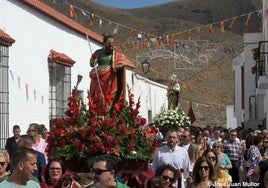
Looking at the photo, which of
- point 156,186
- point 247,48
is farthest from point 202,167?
point 247,48

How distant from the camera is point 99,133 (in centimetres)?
873

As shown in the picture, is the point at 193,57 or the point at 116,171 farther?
the point at 193,57

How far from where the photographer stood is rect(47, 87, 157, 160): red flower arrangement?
8648 mm

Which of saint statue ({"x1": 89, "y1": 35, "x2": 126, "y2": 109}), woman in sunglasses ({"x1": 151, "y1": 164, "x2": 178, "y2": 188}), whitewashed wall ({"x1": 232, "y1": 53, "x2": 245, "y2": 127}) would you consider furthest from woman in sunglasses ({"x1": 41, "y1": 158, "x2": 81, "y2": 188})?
whitewashed wall ({"x1": 232, "y1": 53, "x2": 245, "y2": 127})

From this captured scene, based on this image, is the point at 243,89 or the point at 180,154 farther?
the point at 243,89

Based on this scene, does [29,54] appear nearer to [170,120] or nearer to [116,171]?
[170,120]

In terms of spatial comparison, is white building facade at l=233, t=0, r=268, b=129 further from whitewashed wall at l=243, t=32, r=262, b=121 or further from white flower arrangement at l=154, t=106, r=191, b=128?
white flower arrangement at l=154, t=106, r=191, b=128

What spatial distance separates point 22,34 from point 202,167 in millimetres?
10133

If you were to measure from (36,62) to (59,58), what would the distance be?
1342mm

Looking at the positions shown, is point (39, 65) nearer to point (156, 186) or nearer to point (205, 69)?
point (156, 186)

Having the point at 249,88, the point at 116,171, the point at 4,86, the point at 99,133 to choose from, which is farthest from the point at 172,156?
the point at 249,88

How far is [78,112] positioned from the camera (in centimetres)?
897

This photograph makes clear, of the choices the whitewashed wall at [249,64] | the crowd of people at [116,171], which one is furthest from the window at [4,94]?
the whitewashed wall at [249,64]

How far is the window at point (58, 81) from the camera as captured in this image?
19.1 m
